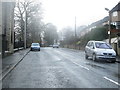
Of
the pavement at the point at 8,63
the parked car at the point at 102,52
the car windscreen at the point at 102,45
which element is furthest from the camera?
the car windscreen at the point at 102,45

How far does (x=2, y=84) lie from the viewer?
9000mm

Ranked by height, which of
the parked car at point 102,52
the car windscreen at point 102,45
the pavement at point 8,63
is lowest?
the pavement at point 8,63

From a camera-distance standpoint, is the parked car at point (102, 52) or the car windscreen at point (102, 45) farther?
the car windscreen at point (102, 45)

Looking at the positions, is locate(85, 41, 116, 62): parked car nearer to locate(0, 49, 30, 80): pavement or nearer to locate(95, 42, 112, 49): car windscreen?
locate(95, 42, 112, 49): car windscreen

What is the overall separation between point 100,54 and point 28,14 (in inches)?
1513

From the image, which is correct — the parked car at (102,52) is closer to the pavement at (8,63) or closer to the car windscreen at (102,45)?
the car windscreen at (102,45)

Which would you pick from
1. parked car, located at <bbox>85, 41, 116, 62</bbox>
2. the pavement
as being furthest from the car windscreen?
the pavement

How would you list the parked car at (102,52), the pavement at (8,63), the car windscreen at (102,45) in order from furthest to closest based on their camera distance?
the car windscreen at (102,45)
the parked car at (102,52)
the pavement at (8,63)

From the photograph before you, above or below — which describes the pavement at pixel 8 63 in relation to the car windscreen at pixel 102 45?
below

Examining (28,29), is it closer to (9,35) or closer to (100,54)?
(9,35)

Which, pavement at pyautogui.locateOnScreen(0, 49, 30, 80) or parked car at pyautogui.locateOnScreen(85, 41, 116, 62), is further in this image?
parked car at pyautogui.locateOnScreen(85, 41, 116, 62)

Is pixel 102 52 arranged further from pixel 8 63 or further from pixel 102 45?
pixel 8 63


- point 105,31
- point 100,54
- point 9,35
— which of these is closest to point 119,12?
point 105,31

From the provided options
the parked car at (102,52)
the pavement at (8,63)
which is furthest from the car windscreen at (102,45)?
the pavement at (8,63)
